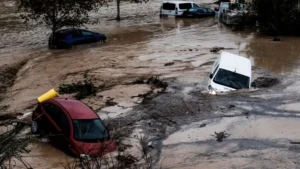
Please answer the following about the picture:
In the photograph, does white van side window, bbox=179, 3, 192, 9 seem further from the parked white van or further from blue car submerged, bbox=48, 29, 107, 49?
blue car submerged, bbox=48, 29, 107, 49

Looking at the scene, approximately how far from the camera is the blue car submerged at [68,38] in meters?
30.9

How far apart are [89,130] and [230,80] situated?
7493 mm

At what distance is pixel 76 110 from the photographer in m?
13.2

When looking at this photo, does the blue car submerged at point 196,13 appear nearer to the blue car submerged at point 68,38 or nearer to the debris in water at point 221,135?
the blue car submerged at point 68,38

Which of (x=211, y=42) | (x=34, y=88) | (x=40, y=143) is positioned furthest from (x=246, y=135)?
(x=211, y=42)

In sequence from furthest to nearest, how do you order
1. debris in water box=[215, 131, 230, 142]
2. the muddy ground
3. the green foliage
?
the green foliage
debris in water box=[215, 131, 230, 142]
the muddy ground

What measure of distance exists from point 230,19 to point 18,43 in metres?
16.3

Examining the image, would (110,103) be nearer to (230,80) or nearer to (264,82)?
(230,80)

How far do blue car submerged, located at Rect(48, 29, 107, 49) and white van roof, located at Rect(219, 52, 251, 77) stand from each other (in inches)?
560

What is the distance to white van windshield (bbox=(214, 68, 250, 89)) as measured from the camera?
18319mm

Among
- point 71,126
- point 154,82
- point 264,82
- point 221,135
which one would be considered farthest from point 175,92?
point 71,126

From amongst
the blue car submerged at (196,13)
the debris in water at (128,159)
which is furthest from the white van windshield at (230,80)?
the blue car submerged at (196,13)

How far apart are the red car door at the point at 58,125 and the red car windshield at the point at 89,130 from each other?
0.26 m

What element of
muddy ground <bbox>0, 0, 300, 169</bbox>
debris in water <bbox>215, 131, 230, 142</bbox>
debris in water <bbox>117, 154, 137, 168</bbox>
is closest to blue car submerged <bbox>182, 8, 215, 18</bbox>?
muddy ground <bbox>0, 0, 300, 169</bbox>
